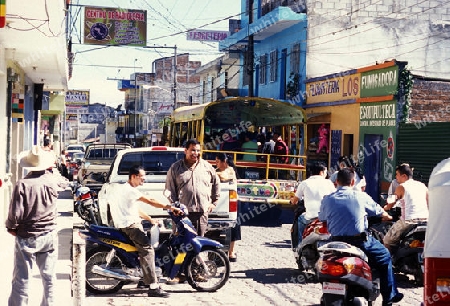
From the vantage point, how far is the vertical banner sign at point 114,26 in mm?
29234

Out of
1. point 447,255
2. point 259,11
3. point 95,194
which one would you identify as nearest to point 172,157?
point 95,194

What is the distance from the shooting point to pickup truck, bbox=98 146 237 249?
1127cm

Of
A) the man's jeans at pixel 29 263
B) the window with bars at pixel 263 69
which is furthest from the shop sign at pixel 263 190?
the window with bars at pixel 263 69

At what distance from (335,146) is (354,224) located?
18654mm

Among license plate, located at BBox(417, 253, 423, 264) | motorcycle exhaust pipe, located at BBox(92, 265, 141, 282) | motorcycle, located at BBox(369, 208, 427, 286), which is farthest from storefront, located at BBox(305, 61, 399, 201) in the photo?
motorcycle exhaust pipe, located at BBox(92, 265, 141, 282)

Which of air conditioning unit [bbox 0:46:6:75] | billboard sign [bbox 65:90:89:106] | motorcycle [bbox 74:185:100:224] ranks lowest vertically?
motorcycle [bbox 74:185:100:224]

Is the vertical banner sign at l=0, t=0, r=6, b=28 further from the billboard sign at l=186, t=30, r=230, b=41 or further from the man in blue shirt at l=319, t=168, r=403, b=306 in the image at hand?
the billboard sign at l=186, t=30, r=230, b=41

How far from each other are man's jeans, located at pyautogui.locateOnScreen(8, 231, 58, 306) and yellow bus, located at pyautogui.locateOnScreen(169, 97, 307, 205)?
9.42 metres

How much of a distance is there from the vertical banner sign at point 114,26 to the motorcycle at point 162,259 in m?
21.0

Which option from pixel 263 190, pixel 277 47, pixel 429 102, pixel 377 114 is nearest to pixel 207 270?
pixel 263 190

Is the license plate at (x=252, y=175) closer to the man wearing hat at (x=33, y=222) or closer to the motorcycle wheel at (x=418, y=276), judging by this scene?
the motorcycle wheel at (x=418, y=276)

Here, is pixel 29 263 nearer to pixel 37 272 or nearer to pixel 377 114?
pixel 37 272

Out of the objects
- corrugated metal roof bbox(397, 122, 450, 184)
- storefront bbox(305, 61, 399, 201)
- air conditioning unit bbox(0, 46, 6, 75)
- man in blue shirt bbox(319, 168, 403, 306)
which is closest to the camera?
man in blue shirt bbox(319, 168, 403, 306)

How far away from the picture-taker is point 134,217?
9.00m
